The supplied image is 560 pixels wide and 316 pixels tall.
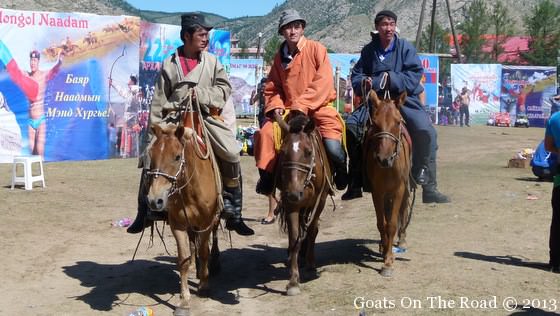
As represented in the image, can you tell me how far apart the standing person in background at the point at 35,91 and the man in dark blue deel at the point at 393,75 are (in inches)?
408

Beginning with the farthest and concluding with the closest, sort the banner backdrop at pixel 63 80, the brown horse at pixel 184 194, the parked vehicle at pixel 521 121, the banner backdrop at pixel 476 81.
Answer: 1. the parked vehicle at pixel 521 121
2. the banner backdrop at pixel 476 81
3. the banner backdrop at pixel 63 80
4. the brown horse at pixel 184 194

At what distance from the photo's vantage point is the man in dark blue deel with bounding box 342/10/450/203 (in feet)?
26.2

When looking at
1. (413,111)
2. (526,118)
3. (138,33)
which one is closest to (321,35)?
(526,118)

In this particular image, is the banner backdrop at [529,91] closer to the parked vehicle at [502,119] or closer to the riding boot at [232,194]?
the parked vehicle at [502,119]

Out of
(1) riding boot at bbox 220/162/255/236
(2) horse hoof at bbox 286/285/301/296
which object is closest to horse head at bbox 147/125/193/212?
(1) riding boot at bbox 220/162/255/236

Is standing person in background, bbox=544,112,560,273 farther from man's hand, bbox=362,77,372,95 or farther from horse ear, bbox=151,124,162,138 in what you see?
horse ear, bbox=151,124,162,138

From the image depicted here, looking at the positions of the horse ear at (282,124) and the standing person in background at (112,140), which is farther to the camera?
the standing person in background at (112,140)

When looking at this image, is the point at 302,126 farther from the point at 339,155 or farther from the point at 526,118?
the point at 526,118

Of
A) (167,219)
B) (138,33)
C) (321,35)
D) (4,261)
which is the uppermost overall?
(321,35)

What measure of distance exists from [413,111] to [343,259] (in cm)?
187

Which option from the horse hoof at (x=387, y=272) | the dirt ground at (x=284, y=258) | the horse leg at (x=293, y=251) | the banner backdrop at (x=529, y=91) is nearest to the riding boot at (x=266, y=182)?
the horse leg at (x=293, y=251)

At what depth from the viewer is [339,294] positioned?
6875mm

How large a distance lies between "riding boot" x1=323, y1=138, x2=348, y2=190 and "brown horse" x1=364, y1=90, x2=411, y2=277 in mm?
273

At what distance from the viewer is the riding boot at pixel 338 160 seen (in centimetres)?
741
